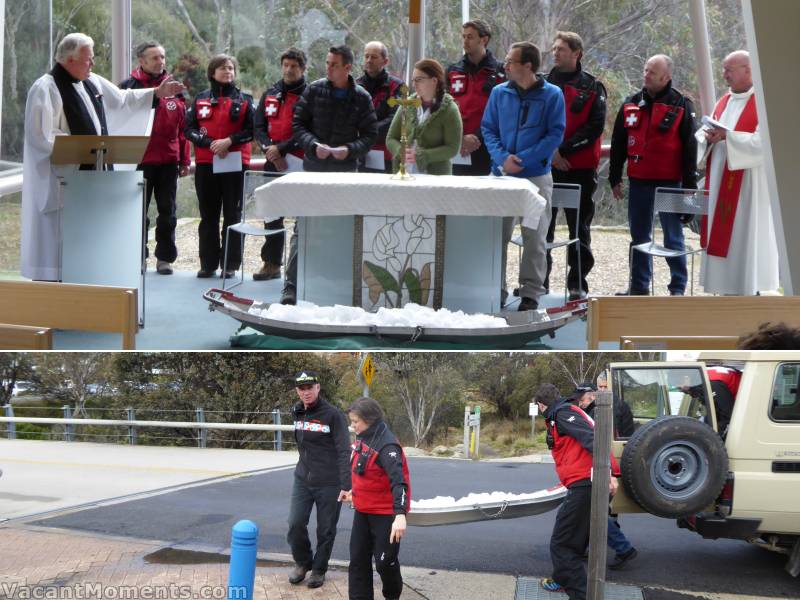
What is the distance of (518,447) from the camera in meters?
4.06

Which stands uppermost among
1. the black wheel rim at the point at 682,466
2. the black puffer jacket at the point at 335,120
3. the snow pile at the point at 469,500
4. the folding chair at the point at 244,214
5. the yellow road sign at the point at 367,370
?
the black puffer jacket at the point at 335,120

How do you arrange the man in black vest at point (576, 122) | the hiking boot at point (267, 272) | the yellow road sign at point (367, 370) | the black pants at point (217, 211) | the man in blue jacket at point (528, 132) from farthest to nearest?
the black pants at point (217, 211) → the hiking boot at point (267, 272) → the man in black vest at point (576, 122) → the man in blue jacket at point (528, 132) → the yellow road sign at point (367, 370)

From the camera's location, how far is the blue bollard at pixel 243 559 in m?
3.92

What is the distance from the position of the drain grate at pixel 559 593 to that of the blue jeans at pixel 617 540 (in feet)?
0.42

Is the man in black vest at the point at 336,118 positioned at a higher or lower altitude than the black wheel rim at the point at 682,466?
higher

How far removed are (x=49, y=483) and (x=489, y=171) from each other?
4151 mm

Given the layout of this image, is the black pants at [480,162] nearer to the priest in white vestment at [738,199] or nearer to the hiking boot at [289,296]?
the priest in white vestment at [738,199]

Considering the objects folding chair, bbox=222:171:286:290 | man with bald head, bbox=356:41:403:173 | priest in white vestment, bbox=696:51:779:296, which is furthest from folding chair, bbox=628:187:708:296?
folding chair, bbox=222:171:286:290

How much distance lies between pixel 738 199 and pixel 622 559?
3.27m

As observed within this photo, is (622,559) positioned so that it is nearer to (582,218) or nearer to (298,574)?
(298,574)

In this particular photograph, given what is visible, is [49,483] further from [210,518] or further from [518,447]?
[518,447]

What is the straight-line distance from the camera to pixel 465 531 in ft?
13.5

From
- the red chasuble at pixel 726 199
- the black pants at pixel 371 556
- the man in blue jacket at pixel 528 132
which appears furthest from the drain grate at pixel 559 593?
the red chasuble at pixel 726 199

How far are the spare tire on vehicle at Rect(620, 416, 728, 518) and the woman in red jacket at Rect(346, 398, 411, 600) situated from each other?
2.57ft
